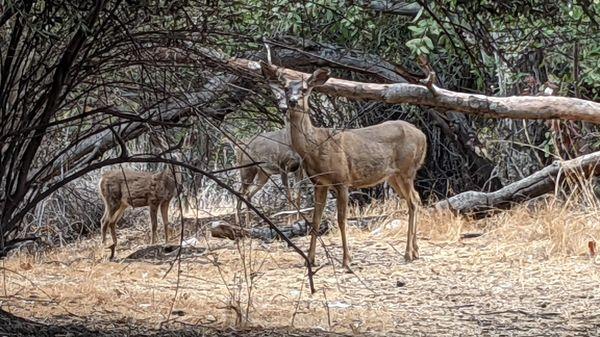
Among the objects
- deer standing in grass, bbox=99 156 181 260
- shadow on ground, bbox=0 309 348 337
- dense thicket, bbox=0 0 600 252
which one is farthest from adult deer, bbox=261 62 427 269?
shadow on ground, bbox=0 309 348 337

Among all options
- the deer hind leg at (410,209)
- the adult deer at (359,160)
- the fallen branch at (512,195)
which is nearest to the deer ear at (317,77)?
the adult deer at (359,160)

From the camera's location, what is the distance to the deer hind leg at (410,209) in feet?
32.1

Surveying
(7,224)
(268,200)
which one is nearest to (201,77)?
(7,224)

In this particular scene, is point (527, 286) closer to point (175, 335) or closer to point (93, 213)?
point (175, 335)

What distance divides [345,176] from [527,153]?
3.95m

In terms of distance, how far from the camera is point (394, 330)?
606cm

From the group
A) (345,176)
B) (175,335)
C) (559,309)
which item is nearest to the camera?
(175,335)

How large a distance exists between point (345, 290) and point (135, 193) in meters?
4.69

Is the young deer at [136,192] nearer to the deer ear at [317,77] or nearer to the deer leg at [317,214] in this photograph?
the deer leg at [317,214]

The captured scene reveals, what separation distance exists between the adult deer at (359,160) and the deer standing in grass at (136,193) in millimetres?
2669

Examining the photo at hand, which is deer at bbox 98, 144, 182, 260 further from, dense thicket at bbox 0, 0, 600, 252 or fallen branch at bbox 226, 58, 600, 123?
fallen branch at bbox 226, 58, 600, 123

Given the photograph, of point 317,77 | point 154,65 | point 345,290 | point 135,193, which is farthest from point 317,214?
point 154,65

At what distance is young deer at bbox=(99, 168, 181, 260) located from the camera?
11.8 meters

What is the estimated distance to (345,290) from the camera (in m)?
7.99
